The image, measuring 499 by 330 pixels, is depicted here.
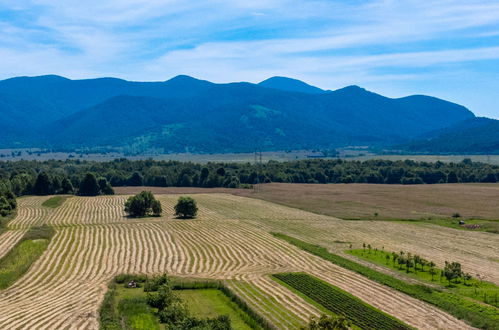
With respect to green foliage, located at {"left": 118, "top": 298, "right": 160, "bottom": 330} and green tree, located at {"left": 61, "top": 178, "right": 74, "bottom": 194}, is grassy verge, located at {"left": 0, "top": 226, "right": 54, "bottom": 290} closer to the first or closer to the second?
green foliage, located at {"left": 118, "top": 298, "right": 160, "bottom": 330}

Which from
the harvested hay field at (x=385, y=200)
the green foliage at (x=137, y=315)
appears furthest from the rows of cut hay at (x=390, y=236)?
the green foliage at (x=137, y=315)

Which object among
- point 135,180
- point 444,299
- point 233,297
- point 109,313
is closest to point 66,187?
point 135,180

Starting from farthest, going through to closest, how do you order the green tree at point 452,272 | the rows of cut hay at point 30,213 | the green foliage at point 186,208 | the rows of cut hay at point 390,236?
the green foliage at point 186,208, the rows of cut hay at point 30,213, the rows of cut hay at point 390,236, the green tree at point 452,272

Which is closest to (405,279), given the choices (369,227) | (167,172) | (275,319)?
(275,319)

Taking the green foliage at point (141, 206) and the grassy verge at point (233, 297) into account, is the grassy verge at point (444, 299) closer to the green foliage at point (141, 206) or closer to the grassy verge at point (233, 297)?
the grassy verge at point (233, 297)

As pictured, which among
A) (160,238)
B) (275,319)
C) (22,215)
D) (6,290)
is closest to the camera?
(275,319)

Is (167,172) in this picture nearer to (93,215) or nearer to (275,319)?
Result: (93,215)

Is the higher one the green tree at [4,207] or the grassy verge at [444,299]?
the green tree at [4,207]

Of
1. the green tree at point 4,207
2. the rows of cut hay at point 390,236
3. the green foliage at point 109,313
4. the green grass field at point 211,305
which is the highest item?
the green tree at point 4,207
